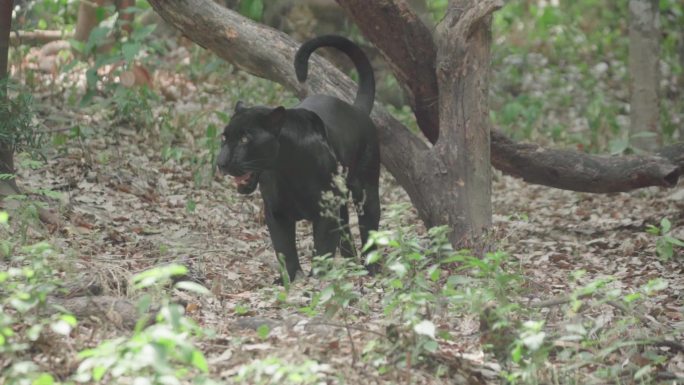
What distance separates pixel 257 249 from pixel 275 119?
1.42m

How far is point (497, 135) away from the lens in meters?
6.48

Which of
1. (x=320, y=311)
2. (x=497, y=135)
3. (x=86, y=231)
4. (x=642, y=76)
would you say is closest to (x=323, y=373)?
(x=320, y=311)

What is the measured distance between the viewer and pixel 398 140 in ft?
19.9

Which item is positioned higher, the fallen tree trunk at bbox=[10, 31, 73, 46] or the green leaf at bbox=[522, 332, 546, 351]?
the fallen tree trunk at bbox=[10, 31, 73, 46]

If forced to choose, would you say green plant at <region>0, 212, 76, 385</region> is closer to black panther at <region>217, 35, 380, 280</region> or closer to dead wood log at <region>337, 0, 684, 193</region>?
black panther at <region>217, 35, 380, 280</region>

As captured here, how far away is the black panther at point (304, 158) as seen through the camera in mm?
4922

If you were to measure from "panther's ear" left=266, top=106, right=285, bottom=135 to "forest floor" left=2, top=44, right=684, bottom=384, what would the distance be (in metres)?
0.78

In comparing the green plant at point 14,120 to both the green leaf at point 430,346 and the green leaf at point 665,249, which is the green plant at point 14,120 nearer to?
the green leaf at point 430,346

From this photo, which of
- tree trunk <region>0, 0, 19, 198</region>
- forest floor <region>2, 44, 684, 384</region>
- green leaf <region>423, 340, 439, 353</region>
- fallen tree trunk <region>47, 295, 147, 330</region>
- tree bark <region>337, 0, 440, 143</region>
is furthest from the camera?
tree trunk <region>0, 0, 19, 198</region>

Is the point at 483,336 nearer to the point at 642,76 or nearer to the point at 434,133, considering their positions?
the point at 434,133

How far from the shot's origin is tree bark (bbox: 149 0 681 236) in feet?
→ 19.1

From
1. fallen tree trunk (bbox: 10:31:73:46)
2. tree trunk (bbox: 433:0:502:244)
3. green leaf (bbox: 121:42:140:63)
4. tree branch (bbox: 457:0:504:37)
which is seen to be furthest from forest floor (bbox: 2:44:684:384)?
fallen tree trunk (bbox: 10:31:73:46)

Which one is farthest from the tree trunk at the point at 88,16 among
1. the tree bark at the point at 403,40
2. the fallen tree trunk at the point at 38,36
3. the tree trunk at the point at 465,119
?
the tree trunk at the point at 465,119

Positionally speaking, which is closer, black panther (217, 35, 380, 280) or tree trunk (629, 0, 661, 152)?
black panther (217, 35, 380, 280)
